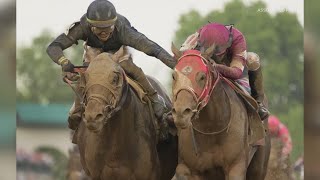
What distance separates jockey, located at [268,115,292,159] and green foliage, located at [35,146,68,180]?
3.01 meters

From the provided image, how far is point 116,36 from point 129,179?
1.32 meters

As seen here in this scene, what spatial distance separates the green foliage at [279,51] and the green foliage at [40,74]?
2505 millimetres

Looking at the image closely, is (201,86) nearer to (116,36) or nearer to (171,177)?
(116,36)

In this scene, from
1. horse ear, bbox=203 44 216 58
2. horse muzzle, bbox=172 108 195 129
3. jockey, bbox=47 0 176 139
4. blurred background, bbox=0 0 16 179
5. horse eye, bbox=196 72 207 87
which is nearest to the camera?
blurred background, bbox=0 0 16 179

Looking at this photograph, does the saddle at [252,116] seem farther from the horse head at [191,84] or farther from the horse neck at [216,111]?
the horse head at [191,84]

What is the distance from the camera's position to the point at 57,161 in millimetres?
12211

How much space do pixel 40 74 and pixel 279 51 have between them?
11.8 feet

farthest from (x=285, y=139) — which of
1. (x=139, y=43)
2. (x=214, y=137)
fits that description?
(x=214, y=137)

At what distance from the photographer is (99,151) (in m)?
7.46

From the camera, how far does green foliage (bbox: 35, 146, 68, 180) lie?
38.7ft

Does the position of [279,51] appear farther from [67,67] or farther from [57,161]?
[67,67]

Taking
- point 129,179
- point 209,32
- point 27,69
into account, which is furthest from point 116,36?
point 27,69

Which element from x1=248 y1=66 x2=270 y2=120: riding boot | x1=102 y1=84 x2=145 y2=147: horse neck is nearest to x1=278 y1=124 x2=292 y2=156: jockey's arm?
x1=248 y1=66 x2=270 y2=120: riding boot

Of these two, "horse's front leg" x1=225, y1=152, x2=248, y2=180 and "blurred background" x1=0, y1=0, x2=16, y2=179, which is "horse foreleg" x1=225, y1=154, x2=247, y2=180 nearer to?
"horse's front leg" x1=225, y1=152, x2=248, y2=180
